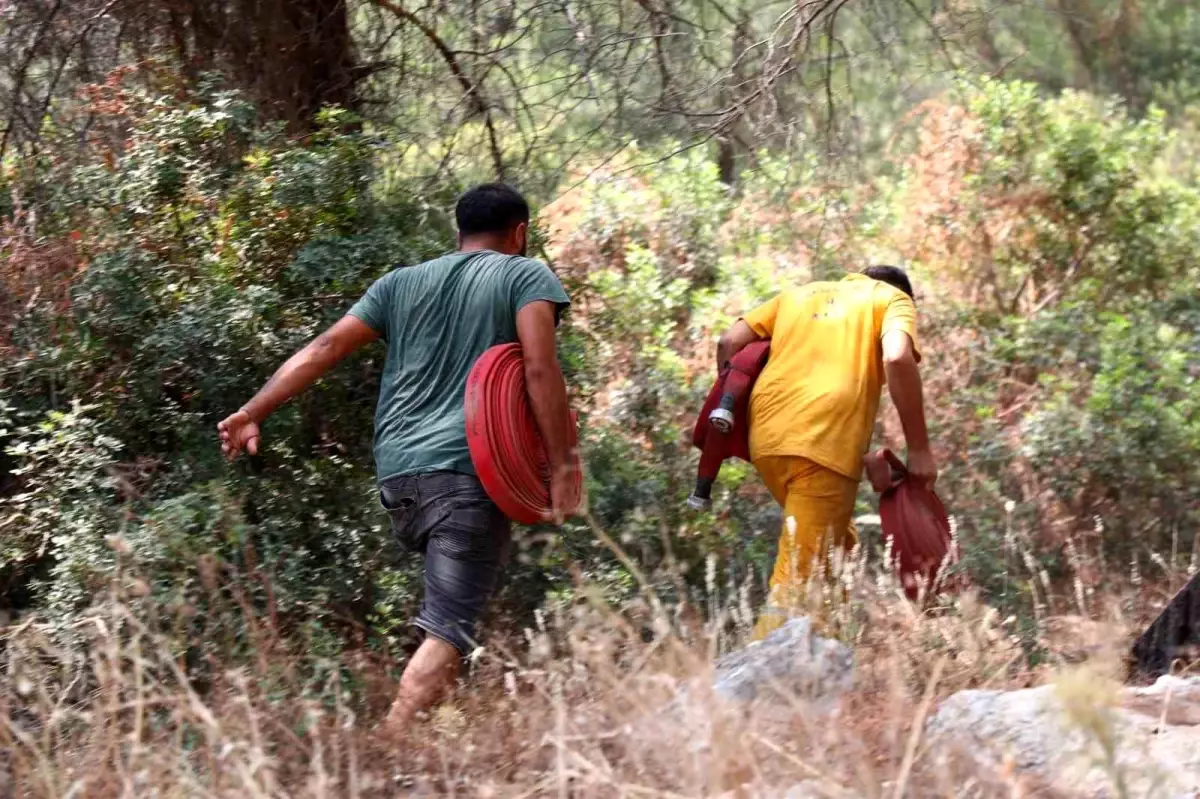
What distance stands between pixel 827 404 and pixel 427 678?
6.50 feet

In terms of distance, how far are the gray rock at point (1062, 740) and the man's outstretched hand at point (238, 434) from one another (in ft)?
6.94

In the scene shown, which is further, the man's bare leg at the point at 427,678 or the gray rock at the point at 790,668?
the man's bare leg at the point at 427,678

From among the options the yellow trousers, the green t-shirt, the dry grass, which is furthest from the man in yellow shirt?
the green t-shirt

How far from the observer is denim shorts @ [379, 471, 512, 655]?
4141 mm

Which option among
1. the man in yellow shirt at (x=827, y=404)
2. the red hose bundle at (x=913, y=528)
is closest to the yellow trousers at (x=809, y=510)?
the man in yellow shirt at (x=827, y=404)

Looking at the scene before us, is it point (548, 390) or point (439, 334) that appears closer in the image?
A: point (548, 390)

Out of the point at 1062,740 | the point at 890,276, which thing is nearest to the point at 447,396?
the point at 1062,740

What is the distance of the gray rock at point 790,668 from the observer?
3.63 m

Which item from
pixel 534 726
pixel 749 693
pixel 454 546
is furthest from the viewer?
pixel 454 546

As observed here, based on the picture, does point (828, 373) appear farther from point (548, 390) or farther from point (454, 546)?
point (454, 546)

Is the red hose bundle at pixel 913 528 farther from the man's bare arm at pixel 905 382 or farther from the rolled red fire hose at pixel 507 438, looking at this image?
the rolled red fire hose at pixel 507 438

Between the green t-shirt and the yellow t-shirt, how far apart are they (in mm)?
1343

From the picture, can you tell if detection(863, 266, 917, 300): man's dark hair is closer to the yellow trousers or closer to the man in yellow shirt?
the man in yellow shirt

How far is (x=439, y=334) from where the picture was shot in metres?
4.36
